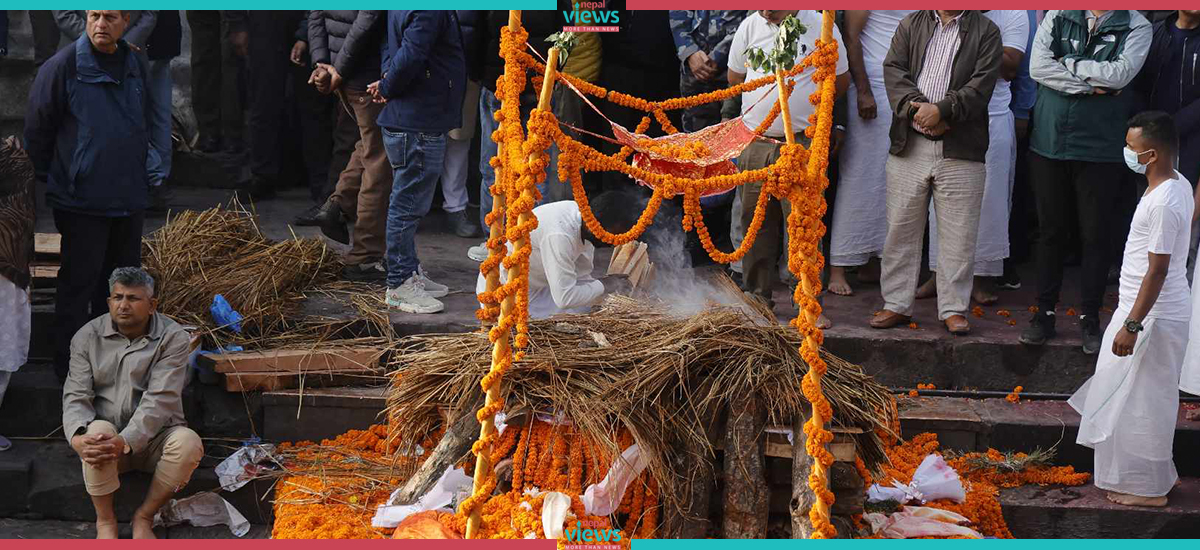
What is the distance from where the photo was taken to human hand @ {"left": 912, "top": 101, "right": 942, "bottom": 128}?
734 cm

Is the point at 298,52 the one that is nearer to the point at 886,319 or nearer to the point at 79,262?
the point at 79,262

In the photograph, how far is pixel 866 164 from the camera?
8.07 metres

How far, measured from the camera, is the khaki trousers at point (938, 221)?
24.6ft

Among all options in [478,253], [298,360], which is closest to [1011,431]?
[478,253]

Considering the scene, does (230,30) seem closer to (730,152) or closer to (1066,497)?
(730,152)

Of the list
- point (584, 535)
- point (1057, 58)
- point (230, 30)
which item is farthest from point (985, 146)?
point (230, 30)

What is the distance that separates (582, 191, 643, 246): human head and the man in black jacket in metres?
1.39

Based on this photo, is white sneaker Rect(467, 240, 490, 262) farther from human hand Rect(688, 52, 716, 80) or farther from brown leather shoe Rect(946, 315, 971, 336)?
brown leather shoe Rect(946, 315, 971, 336)

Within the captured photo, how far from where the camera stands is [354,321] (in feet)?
24.4

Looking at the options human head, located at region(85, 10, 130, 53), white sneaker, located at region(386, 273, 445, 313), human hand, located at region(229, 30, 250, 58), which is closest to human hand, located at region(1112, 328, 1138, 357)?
white sneaker, located at region(386, 273, 445, 313)

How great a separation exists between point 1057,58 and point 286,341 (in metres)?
4.67

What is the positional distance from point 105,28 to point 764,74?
139 inches

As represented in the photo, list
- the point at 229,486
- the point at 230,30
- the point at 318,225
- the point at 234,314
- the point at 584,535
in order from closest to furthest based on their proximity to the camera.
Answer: the point at 584,535, the point at 229,486, the point at 234,314, the point at 318,225, the point at 230,30

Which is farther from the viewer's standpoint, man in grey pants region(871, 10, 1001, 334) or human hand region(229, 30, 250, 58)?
human hand region(229, 30, 250, 58)
